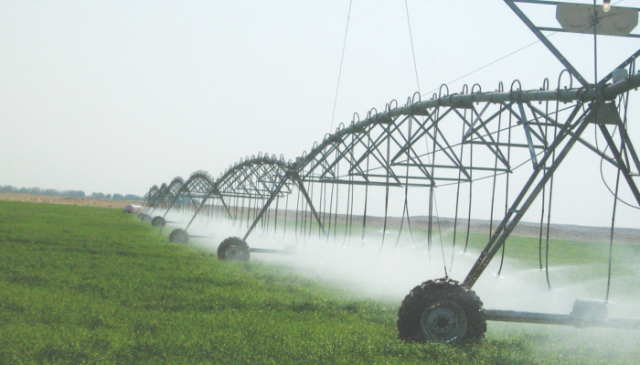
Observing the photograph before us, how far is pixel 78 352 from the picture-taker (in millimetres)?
7359

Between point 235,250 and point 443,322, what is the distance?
13.9 metres

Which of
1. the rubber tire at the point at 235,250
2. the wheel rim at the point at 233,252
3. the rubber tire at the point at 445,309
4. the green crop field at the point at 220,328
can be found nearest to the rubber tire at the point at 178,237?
the rubber tire at the point at 235,250

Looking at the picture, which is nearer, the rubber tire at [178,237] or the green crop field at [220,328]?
the green crop field at [220,328]

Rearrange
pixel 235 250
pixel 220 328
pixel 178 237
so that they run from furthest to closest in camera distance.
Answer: pixel 178 237 < pixel 235 250 < pixel 220 328

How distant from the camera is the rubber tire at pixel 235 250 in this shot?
70.6 feet

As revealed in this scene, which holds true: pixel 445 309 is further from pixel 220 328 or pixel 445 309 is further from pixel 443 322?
pixel 220 328

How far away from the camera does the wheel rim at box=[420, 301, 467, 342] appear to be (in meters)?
8.28

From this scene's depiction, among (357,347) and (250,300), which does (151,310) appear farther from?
(357,347)

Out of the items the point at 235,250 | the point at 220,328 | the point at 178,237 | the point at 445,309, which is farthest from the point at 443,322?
the point at 178,237

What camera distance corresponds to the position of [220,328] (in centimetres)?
929

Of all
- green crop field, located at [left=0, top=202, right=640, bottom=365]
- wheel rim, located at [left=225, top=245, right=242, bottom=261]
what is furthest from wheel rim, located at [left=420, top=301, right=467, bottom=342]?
wheel rim, located at [left=225, top=245, right=242, bottom=261]

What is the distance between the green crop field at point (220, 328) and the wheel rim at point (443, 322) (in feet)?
0.81

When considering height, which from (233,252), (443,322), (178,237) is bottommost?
(178,237)

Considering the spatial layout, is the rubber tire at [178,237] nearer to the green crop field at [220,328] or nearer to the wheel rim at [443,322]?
the green crop field at [220,328]
